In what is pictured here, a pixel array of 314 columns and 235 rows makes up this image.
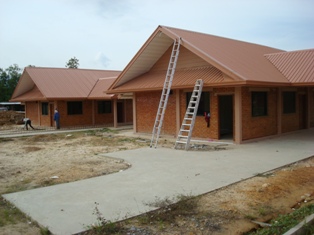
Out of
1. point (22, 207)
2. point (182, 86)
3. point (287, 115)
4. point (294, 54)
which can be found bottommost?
point (22, 207)

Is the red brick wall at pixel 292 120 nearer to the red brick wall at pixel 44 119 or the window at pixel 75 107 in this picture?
the window at pixel 75 107

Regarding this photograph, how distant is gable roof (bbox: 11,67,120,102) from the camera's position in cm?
2517

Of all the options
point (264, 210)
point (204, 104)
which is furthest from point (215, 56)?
point (264, 210)

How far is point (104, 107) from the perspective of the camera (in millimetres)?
27828

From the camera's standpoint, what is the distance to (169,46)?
17266 millimetres

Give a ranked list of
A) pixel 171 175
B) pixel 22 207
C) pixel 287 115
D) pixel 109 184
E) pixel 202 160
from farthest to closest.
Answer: pixel 287 115 < pixel 202 160 < pixel 171 175 < pixel 109 184 < pixel 22 207

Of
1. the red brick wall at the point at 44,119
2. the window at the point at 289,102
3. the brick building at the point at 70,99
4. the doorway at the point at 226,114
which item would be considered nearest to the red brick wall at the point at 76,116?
the brick building at the point at 70,99

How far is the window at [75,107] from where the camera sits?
26250mm

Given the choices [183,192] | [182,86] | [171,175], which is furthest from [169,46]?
[183,192]

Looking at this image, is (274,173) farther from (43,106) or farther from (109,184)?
(43,106)

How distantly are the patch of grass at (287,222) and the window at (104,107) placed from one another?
23122 mm

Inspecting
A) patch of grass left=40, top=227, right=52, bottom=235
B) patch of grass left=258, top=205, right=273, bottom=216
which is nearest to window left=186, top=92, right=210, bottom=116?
patch of grass left=258, top=205, right=273, bottom=216

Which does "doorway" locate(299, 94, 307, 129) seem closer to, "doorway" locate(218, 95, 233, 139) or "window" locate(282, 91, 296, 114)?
"window" locate(282, 91, 296, 114)

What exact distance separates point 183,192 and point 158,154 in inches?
190
